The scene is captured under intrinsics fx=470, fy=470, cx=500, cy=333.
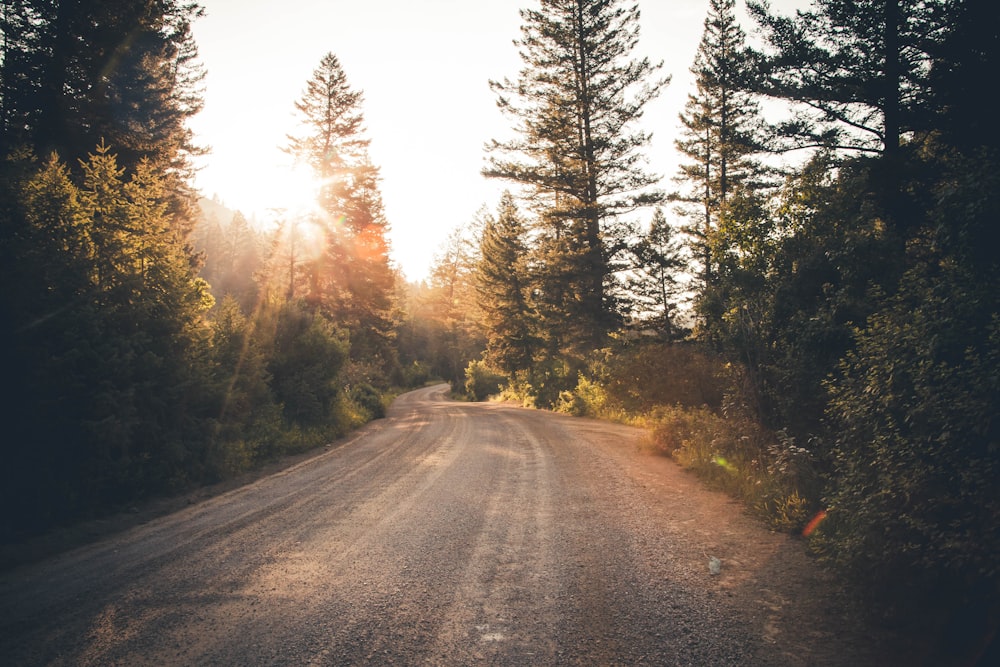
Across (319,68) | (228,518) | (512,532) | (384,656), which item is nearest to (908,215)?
(512,532)

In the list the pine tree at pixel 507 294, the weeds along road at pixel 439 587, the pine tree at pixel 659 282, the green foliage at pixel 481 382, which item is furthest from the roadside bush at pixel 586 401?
the green foliage at pixel 481 382

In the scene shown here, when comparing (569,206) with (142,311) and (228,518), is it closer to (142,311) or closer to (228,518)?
(142,311)

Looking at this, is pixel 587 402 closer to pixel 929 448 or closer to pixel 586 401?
pixel 586 401

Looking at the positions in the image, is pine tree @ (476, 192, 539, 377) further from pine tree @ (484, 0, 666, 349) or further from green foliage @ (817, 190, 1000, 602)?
green foliage @ (817, 190, 1000, 602)

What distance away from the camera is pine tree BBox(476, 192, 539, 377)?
30031mm

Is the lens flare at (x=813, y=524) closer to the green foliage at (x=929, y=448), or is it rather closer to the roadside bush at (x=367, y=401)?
the green foliage at (x=929, y=448)

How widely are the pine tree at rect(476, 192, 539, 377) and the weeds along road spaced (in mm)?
23016

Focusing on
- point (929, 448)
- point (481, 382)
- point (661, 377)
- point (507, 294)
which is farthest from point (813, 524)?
point (481, 382)

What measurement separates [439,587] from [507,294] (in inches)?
1044

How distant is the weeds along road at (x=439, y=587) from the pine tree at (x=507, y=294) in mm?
23016

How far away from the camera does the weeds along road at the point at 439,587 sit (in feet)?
11.0

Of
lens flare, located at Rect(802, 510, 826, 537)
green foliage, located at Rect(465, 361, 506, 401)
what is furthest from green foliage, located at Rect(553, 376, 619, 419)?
green foliage, located at Rect(465, 361, 506, 401)

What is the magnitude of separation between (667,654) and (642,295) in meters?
20.8

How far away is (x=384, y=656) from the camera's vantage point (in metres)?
3.25
